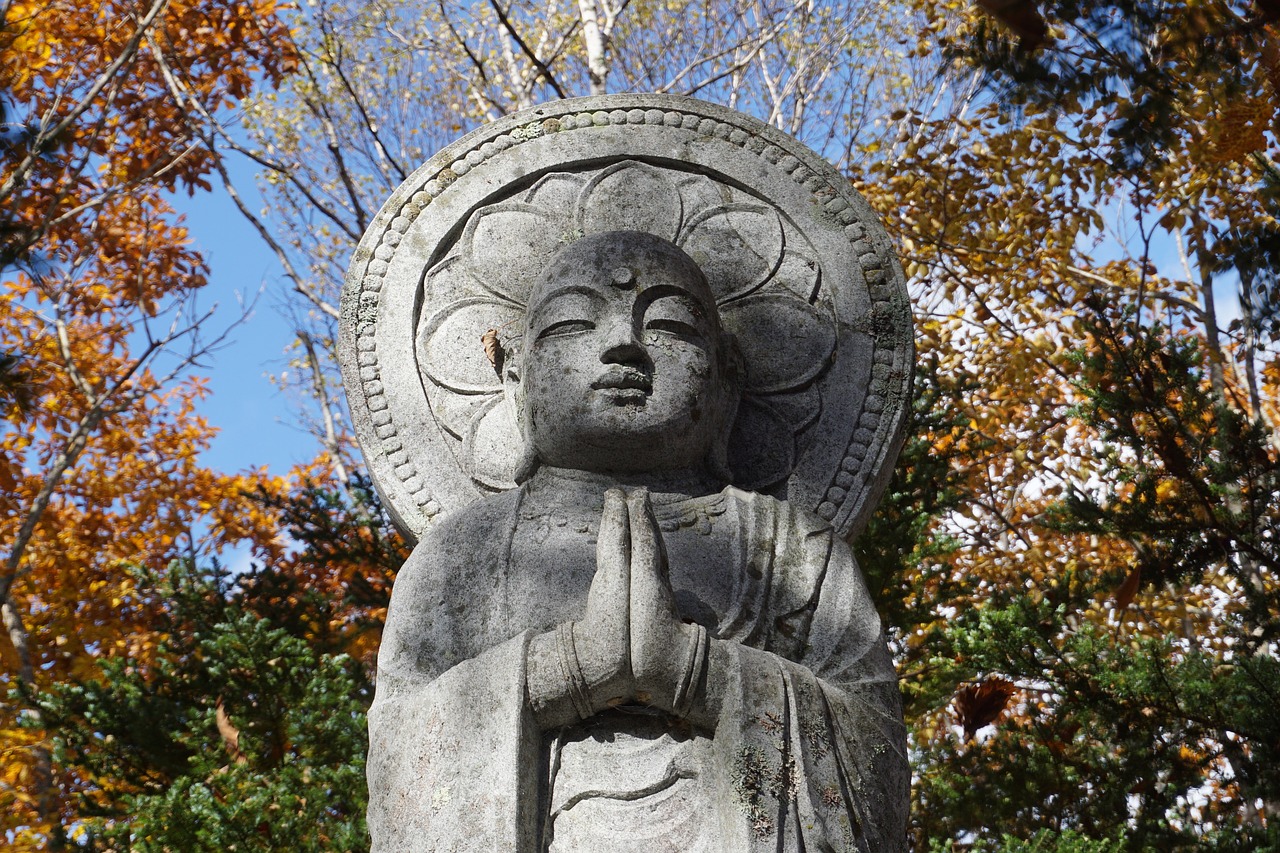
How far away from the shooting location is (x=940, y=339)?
11.4 m

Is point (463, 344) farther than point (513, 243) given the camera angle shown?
No

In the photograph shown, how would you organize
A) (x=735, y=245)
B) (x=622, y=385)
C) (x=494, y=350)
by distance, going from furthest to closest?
(x=735, y=245), (x=494, y=350), (x=622, y=385)

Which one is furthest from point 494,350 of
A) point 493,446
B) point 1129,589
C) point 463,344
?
point 1129,589

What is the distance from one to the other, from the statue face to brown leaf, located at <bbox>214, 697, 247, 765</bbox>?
14.2ft

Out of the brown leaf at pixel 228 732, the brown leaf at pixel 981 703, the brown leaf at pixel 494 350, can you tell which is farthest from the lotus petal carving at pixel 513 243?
the brown leaf at pixel 228 732

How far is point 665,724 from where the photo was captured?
3820mm

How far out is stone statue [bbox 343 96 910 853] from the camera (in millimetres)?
3672

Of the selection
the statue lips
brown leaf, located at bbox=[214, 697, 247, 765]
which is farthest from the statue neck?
brown leaf, located at bbox=[214, 697, 247, 765]

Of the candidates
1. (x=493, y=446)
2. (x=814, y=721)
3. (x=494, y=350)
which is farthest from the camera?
(x=494, y=350)

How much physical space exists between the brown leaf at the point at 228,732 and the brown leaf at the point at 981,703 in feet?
12.1

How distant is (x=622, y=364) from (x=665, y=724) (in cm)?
108

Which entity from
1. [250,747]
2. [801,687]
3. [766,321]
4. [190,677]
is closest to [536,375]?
[766,321]

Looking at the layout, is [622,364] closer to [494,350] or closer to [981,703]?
[494,350]

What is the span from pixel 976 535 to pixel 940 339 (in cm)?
160
